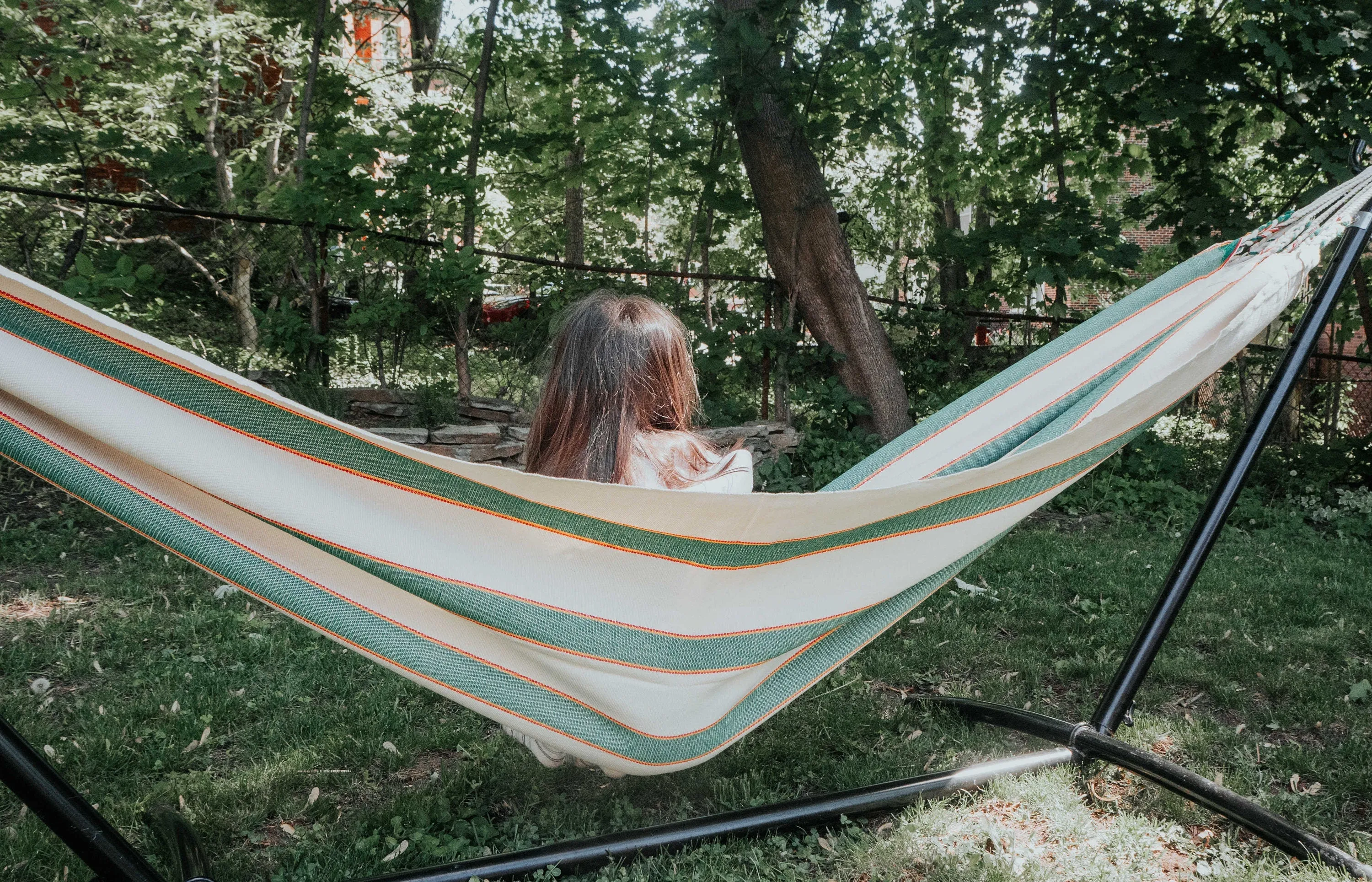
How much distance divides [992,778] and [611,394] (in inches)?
43.0

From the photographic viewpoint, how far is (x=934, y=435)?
1.92 meters

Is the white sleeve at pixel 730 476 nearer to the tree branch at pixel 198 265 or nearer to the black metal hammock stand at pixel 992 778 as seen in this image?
the black metal hammock stand at pixel 992 778

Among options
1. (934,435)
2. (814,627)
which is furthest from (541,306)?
(814,627)

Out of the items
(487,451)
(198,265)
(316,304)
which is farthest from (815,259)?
(198,265)

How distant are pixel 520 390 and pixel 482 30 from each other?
7.19ft

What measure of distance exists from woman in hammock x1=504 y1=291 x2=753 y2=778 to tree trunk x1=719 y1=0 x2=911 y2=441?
3594 millimetres

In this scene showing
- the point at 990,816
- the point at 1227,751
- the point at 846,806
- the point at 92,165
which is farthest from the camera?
the point at 92,165

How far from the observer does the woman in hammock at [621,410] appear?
1604 millimetres

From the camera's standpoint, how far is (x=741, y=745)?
212 centimetres

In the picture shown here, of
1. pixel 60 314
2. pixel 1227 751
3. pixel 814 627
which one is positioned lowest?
pixel 1227 751

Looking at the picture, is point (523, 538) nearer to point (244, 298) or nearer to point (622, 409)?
point (622, 409)

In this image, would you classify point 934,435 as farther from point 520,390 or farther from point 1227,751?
point 520,390

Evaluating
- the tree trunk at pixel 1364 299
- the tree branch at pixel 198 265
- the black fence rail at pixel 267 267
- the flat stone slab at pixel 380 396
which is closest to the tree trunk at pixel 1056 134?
the black fence rail at pixel 267 267

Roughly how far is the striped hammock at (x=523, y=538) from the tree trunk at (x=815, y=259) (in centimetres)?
352
